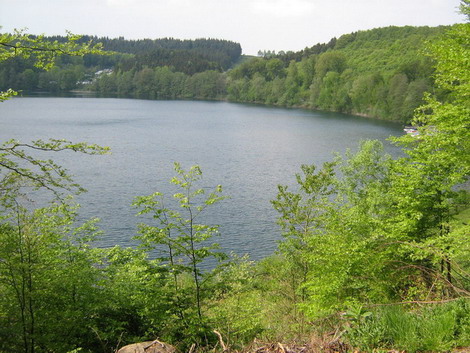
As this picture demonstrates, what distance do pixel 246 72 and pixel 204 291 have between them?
156785mm

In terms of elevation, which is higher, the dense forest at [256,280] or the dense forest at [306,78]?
the dense forest at [306,78]

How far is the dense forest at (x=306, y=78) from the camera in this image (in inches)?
3691

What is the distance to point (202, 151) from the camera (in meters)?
57.6

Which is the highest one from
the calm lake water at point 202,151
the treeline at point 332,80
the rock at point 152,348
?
the treeline at point 332,80

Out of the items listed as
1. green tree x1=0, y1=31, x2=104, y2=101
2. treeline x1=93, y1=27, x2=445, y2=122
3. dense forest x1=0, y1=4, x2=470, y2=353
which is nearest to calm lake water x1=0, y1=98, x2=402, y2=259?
treeline x1=93, y1=27, x2=445, y2=122

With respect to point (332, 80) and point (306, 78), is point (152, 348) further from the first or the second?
point (306, 78)

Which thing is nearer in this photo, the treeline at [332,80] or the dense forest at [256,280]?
the dense forest at [256,280]

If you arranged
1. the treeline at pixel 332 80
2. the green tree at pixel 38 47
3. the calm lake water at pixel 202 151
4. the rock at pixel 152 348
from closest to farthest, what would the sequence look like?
the rock at pixel 152 348 → the green tree at pixel 38 47 → the calm lake water at pixel 202 151 → the treeline at pixel 332 80

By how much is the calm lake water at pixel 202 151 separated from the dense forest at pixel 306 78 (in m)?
8.36

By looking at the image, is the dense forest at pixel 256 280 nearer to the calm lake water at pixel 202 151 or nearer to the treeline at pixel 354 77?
the calm lake water at pixel 202 151

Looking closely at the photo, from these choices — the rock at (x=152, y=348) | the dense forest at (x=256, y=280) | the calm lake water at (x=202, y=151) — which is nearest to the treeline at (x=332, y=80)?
the calm lake water at (x=202, y=151)

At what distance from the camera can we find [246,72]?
161750 millimetres

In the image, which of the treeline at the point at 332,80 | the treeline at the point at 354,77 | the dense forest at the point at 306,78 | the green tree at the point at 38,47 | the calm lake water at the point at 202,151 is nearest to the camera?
the green tree at the point at 38,47

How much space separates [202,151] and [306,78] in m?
87.5
